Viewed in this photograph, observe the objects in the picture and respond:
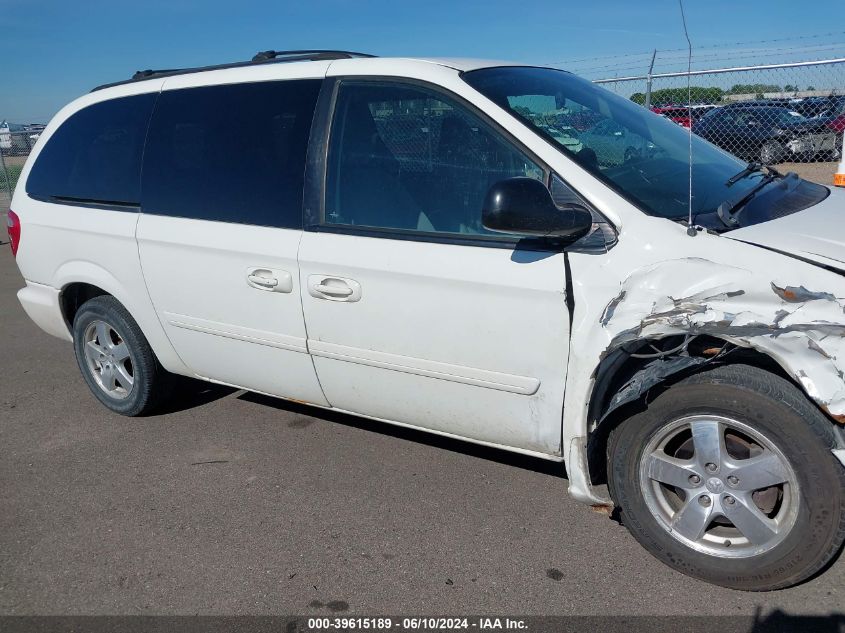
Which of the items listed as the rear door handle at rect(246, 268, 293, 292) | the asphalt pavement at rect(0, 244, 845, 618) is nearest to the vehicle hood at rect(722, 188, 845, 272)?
the asphalt pavement at rect(0, 244, 845, 618)

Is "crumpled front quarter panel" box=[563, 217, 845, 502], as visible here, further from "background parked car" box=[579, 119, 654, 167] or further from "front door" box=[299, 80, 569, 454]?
"background parked car" box=[579, 119, 654, 167]

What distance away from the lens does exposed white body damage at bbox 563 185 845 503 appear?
7.74 ft

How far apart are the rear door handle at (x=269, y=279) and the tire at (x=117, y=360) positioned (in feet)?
3.79

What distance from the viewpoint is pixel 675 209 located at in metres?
2.86

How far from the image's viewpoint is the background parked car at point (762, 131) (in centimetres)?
839

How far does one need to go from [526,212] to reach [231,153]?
5.61 feet

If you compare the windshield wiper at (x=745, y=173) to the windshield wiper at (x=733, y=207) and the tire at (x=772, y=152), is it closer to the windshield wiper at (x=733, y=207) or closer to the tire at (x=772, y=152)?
the windshield wiper at (x=733, y=207)

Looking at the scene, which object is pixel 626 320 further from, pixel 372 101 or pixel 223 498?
pixel 223 498

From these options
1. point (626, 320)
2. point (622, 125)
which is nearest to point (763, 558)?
point (626, 320)

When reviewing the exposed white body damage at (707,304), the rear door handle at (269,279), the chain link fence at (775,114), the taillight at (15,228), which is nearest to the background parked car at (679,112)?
the chain link fence at (775,114)

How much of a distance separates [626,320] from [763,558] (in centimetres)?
96

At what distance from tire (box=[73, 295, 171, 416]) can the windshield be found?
7.90 feet

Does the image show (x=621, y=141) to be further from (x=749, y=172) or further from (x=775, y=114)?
(x=775, y=114)

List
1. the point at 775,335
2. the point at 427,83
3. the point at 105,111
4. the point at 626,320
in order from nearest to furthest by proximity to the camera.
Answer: the point at 775,335, the point at 626,320, the point at 427,83, the point at 105,111
